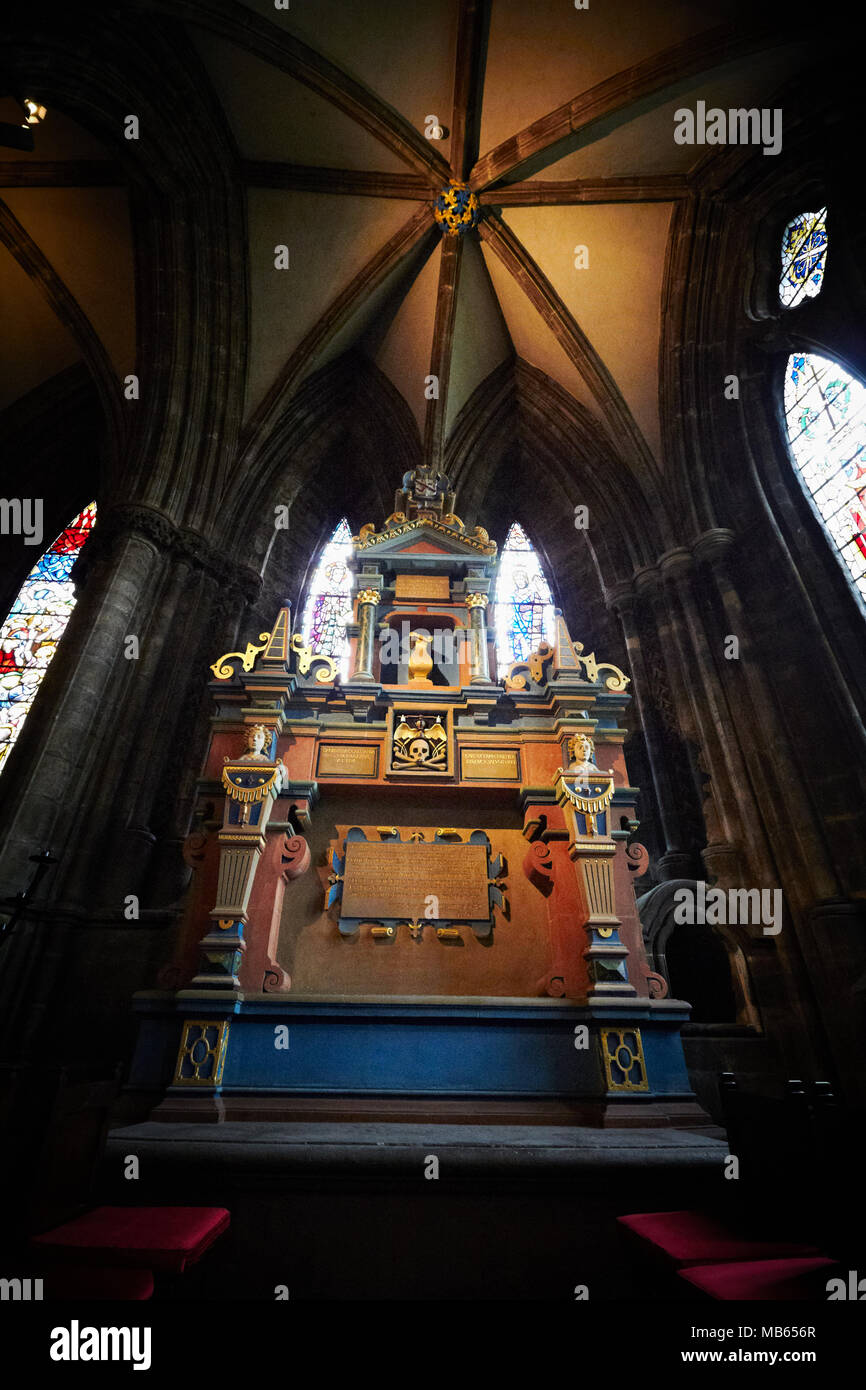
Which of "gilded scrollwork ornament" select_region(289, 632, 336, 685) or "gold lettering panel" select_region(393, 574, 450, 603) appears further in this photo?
"gold lettering panel" select_region(393, 574, 450, 603)

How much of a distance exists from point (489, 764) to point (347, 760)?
0.96m

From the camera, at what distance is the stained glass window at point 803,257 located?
374 inches

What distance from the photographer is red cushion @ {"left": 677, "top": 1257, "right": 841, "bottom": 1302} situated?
1580 millimetres

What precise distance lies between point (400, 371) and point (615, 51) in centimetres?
615

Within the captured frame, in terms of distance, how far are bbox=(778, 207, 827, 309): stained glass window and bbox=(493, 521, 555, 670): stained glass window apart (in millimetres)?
5764

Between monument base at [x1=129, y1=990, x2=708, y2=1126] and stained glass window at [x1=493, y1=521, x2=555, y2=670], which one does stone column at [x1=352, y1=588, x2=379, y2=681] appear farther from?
stained glass window at [x1=493, y1=521, x2=555, y2=670]

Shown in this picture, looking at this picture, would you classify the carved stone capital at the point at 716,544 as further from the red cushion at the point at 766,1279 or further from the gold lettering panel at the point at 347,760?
the red cushion at the point at 766,1279

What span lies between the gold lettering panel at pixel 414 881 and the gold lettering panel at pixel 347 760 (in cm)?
47

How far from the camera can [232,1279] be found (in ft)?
7.72

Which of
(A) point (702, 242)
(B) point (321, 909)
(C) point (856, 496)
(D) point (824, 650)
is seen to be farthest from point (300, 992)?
(A) point (702, 242)

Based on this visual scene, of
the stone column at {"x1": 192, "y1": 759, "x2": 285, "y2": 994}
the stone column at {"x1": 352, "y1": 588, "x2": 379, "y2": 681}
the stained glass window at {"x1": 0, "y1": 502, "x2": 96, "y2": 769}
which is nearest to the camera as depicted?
the stone column at {"x1": 192, "y1": 759, "x2": 285, "y2": 994}

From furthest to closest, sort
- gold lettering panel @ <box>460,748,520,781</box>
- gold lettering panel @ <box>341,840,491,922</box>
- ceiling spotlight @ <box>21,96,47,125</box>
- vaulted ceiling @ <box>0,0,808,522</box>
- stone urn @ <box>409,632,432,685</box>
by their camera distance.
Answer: vaulted ceiling @ <box>0,0,808,522</box> → ceiling spotlight @ <box>21,96,47,125</box> → stone urn @ <box>409,632,432,685</box> → gold lettering panel @ <box>460,748,520,781</box> → gold lettering panel @ <box>341,840,491,922</box>

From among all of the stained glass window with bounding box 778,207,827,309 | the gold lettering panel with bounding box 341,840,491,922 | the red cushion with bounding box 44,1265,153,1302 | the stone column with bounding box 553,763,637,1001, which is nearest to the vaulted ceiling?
the stained glass window with bounding box 778,207,827,309

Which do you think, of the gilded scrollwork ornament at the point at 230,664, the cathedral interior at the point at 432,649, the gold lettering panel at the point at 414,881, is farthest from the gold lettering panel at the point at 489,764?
the gilded scrollwork ornament at the point at 230,664
